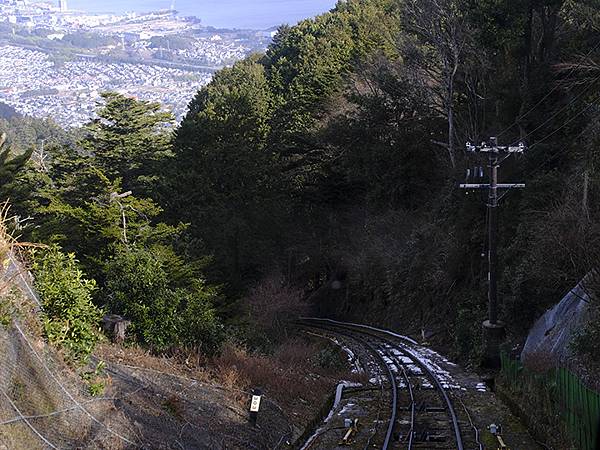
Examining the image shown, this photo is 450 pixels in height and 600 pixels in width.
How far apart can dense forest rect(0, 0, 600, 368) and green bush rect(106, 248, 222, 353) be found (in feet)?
0.14

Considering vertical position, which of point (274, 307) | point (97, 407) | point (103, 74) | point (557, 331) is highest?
point (103, 74)

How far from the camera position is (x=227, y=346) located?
14.9 meters

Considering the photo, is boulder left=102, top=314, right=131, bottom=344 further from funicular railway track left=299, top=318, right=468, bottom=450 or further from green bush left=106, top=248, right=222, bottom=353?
funicular railway track left=299, top=318, right=468, bottom=450

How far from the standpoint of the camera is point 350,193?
1489 inches

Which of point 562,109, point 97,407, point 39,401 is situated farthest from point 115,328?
point 562,109

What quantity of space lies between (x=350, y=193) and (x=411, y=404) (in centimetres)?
2447

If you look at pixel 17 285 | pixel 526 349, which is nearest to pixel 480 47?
pixel 526 349

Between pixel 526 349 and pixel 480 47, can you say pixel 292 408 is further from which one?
pixel 480 47

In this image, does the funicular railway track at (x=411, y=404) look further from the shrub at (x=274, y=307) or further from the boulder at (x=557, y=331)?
the shrub at (x=274, y=307)

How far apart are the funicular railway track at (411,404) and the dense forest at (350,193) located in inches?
82.7

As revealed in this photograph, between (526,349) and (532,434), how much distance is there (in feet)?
12.9

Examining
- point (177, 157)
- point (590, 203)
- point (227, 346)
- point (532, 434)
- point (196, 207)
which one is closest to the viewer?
Result: point (532, 434)

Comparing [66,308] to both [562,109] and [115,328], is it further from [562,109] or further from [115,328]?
[562,109]

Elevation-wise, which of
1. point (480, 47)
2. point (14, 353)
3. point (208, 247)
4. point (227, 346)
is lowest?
point (208, 247)
